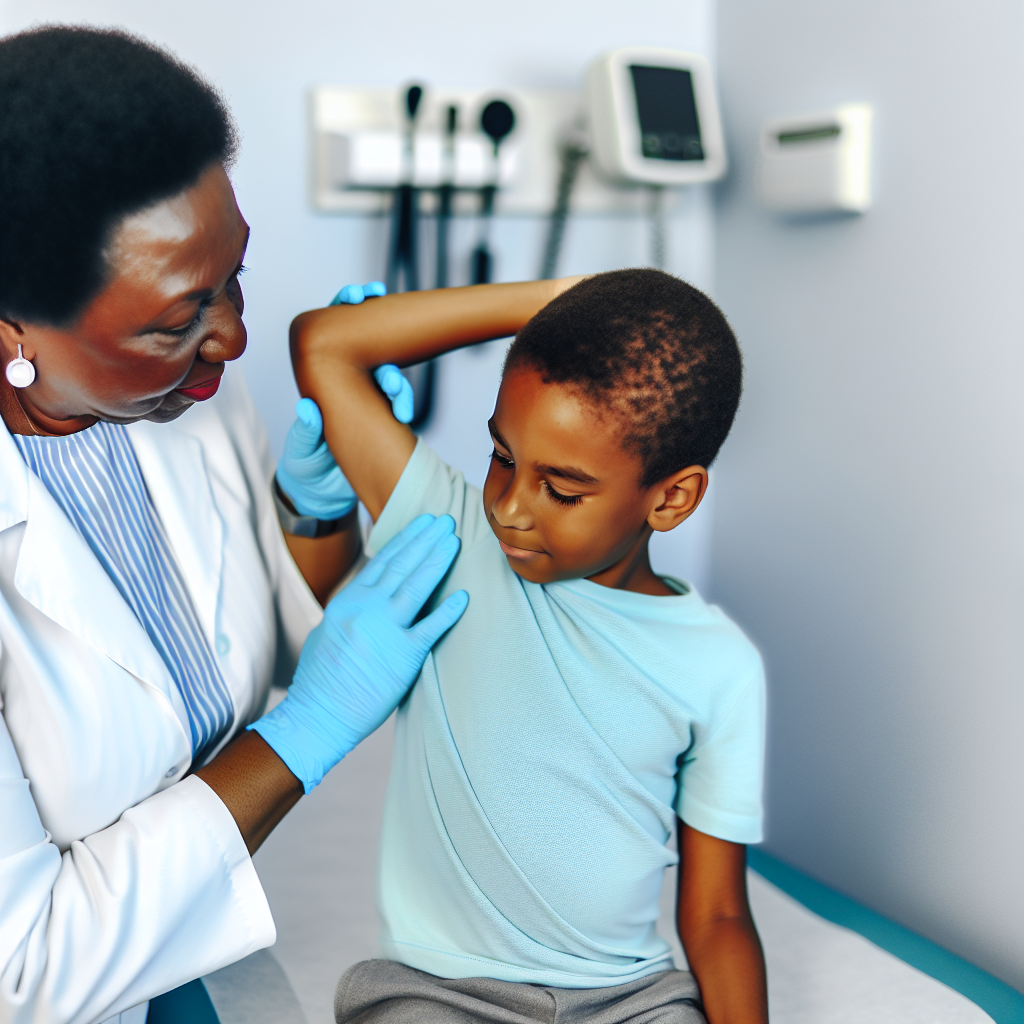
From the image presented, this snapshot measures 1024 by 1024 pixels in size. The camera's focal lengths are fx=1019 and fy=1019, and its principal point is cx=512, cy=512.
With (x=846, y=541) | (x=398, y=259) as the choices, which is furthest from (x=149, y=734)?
(x=846, y=541)

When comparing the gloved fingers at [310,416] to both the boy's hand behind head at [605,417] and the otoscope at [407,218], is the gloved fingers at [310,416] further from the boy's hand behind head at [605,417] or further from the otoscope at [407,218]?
the otoscope at [407,218]

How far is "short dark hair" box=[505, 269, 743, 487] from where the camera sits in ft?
2.82

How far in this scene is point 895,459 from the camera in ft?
4.37

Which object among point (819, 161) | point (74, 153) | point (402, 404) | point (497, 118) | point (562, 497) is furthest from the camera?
point (497, 118)

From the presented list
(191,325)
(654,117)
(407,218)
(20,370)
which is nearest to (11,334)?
(20,370)

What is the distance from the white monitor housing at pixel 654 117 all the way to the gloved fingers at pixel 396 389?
0.59m

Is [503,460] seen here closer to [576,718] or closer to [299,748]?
[576,718]

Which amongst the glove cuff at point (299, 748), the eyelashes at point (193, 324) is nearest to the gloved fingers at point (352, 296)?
the eyelashes at point (193, 324)

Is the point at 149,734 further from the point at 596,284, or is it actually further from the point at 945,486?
the point at 945,486

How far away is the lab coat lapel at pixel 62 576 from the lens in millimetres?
929

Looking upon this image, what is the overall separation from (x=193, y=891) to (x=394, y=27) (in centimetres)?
121

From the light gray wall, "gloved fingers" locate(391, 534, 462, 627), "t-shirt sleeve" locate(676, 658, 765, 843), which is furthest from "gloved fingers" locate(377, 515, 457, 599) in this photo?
the light gray wall

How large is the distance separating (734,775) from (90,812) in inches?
23.8

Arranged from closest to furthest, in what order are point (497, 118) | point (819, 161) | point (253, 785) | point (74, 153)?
1. point (74, 153)
2. point (253, 785)
3. point (819, 161)
4. point (497, 118)
